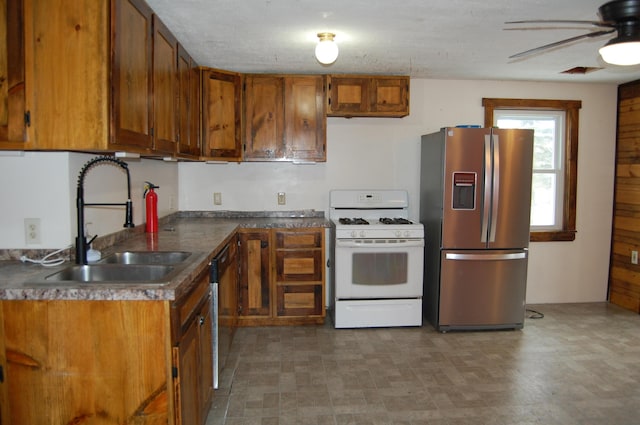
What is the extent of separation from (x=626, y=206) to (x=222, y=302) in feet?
13.5

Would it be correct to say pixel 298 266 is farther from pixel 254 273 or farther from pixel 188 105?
pixel 188 105

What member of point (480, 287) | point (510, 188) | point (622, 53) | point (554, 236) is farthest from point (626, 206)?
point (622, 53)

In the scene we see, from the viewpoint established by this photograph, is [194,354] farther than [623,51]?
No

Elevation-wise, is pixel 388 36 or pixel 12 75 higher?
pixel 388 36

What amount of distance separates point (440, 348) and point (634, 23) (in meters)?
2.43

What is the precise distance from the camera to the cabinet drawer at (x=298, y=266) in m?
3.86

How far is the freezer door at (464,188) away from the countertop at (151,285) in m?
1.05

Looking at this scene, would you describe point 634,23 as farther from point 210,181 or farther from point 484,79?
point 210,181

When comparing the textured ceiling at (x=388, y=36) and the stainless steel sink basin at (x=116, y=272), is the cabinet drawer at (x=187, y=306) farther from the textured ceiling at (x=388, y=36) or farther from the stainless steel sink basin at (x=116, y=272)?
the textured ceiling at (x=388, y=36)

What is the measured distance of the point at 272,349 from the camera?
3.42 metres

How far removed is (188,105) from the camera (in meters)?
3.36

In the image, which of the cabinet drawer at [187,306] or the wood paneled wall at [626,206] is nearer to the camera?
the cabinet drawer at [187,306]

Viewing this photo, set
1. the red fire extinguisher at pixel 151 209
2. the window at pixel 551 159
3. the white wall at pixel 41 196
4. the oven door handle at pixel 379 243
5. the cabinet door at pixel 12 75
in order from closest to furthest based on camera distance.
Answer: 1. the cabinet door at pixel 12 75
2. the white wall at pixel 41 196
3. the red fire extinguisher at pixel 151 209
4. the oven door handle at pixel 379 243
5. the window at pixel 551 159

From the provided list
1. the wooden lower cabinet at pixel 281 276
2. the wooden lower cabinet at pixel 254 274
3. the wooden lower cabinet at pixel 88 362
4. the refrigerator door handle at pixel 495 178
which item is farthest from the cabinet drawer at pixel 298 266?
the wooden lower cabinet at pixel 88 362
